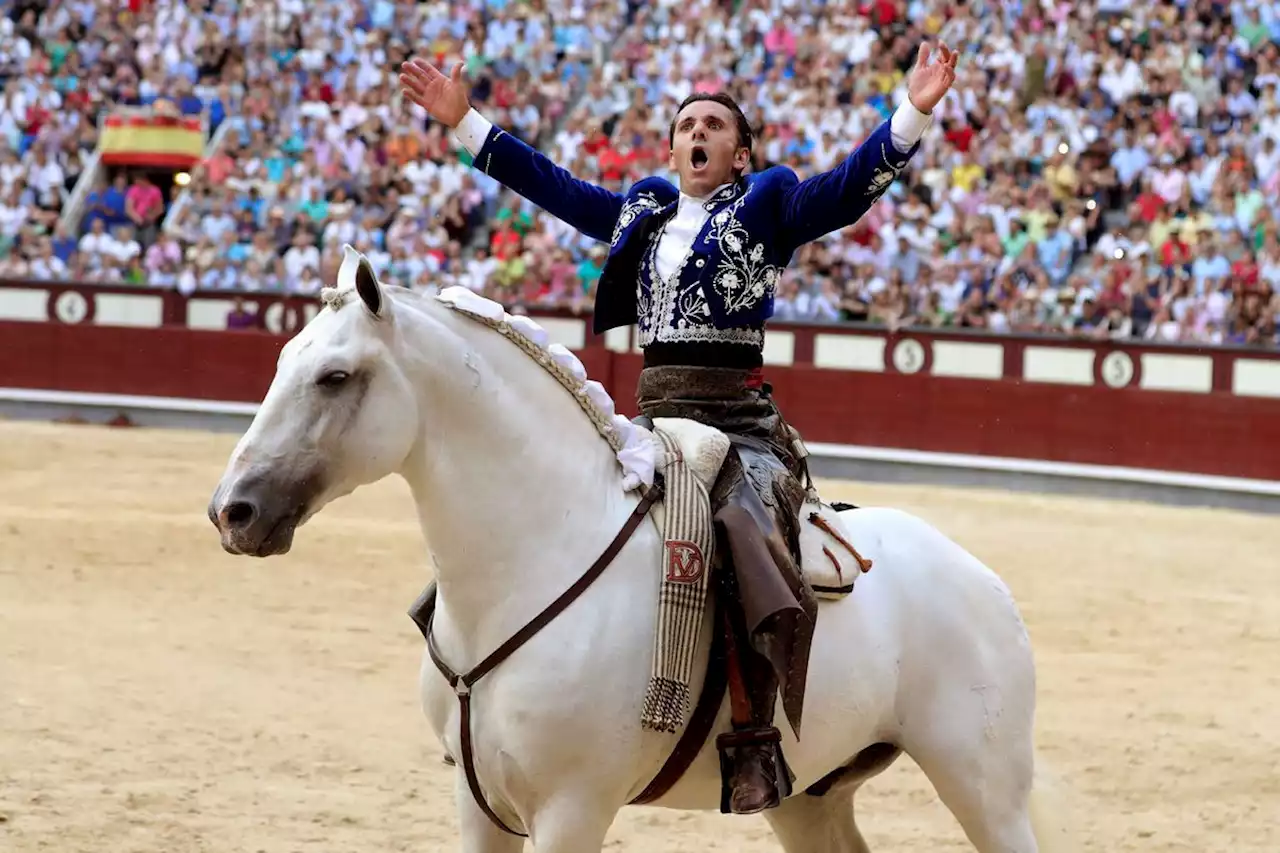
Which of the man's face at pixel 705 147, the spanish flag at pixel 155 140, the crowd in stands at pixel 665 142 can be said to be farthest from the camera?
the spanish flag at pixel 155 140

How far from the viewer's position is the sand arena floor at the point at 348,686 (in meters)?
4.71

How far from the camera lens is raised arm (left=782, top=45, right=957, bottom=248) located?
9.87ft

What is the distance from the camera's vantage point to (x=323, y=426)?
2736 millimetres

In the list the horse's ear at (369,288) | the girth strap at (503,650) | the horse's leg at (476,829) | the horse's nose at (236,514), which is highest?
the horse's ear at (369,288)

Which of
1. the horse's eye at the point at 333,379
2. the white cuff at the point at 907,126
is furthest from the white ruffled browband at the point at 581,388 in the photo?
the white cuff at the point at 907,126

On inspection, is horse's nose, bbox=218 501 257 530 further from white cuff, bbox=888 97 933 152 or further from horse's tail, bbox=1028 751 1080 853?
horse's tail, bbox=1028 751 1080 853

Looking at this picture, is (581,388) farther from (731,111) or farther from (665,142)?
(665,142)

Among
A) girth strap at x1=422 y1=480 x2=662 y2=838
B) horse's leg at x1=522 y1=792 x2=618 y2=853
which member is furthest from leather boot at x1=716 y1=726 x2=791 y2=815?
girth strap at x1=422 y1=480 x2=662 y2=838

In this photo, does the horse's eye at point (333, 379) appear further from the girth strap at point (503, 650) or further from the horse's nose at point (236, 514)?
the girth strap at point (503, 650)

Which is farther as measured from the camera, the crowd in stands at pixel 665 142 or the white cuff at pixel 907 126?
the crowd in stands at pixel 665 142

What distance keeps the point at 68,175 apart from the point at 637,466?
13778 mm

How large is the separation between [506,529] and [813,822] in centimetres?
99

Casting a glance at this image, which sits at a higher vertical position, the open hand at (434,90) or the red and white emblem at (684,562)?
the open hand at (434,90)

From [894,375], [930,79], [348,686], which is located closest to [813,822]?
[930,79]
